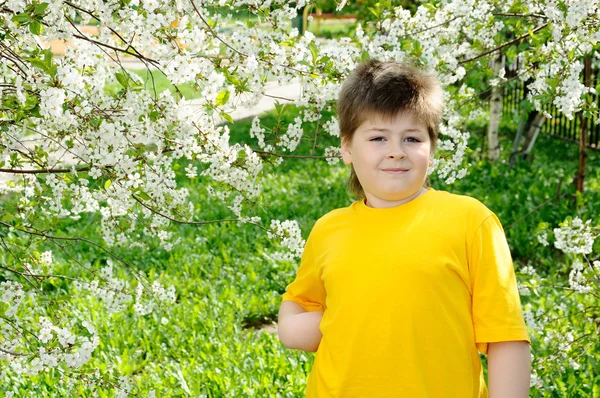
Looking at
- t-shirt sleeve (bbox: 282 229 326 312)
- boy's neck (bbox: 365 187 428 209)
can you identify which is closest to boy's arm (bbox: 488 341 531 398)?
boy's neck (bbox: 365 187 428 209)

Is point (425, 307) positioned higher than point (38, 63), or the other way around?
point (38, 63)

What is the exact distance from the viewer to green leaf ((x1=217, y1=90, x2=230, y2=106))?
8.18 ft

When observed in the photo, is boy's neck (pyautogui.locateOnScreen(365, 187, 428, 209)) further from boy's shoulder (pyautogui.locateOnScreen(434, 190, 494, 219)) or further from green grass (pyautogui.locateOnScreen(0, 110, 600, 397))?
green grass (pyautogui.locateOnScreen(0, 110, 600, 397))

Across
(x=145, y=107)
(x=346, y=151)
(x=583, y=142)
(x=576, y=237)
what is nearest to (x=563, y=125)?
(x=583, y=142)

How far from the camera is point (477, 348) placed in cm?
180

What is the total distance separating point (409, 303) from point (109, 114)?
1514 millimetres

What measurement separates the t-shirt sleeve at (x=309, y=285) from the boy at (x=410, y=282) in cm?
9

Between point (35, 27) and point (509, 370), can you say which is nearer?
point (509, 370)

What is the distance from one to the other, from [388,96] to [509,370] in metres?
0.70

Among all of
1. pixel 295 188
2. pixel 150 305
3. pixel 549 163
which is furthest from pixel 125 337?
pixel 549 163

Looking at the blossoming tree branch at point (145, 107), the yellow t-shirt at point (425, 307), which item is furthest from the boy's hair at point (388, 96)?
the blossoming tree branch at point (145, 107)

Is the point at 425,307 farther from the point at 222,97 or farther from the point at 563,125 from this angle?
the point at 563,125

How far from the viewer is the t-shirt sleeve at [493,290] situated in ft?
5.60

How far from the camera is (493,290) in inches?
67.8
